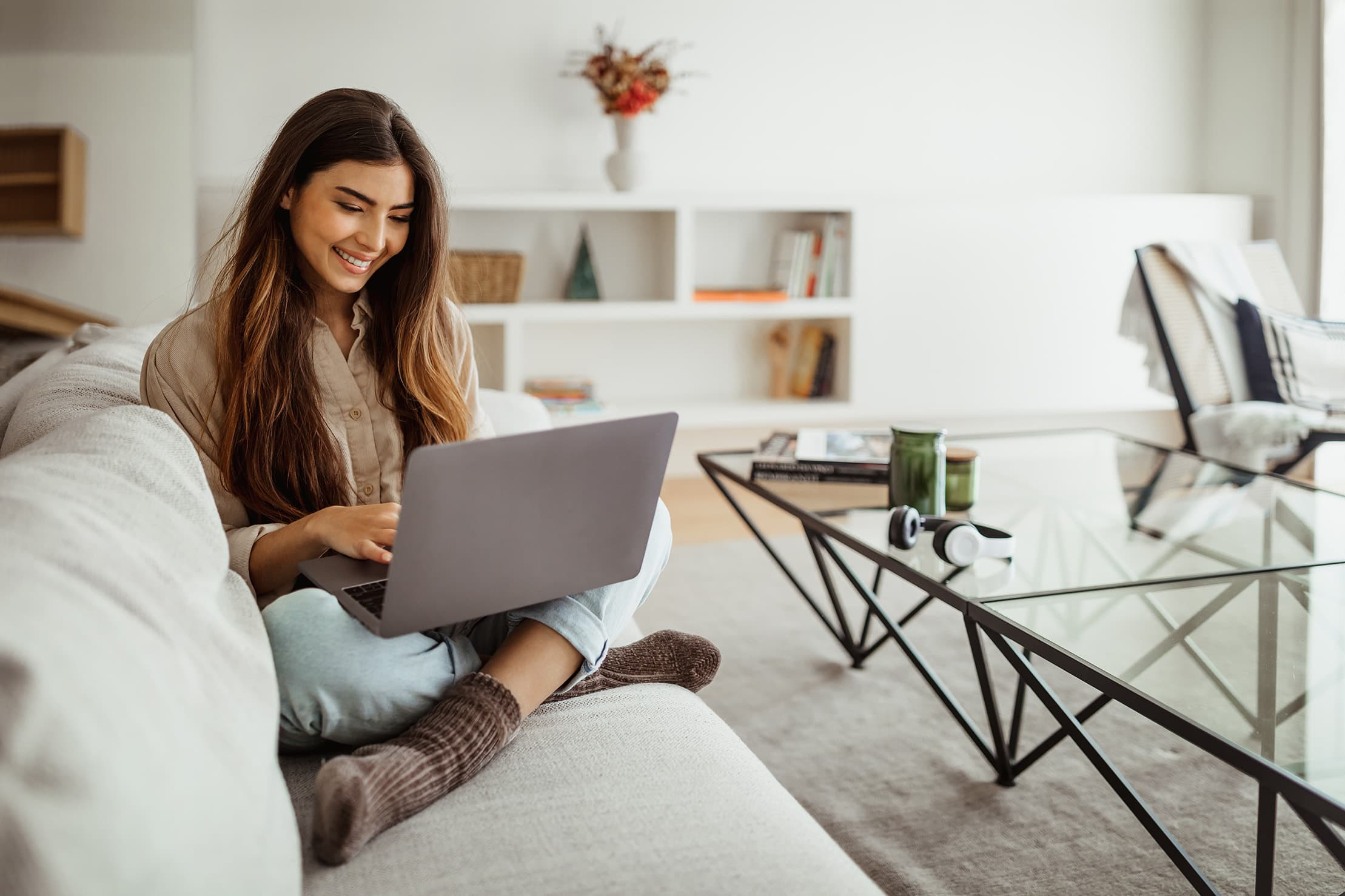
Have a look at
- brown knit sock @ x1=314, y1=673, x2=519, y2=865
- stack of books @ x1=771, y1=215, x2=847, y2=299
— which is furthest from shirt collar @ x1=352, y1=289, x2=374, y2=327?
stack of books @ x1=771, y1=215, x2=847, y2=299

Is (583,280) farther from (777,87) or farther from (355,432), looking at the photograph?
(355,432)

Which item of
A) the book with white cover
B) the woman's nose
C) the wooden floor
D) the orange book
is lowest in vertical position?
the wooden floor

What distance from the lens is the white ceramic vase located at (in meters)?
3.80

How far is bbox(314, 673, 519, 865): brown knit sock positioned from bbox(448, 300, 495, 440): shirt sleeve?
1.84 ft

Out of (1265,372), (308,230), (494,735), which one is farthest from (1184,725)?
(1265,372)

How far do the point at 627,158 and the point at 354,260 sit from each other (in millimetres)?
2499

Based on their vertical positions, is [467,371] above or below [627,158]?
below

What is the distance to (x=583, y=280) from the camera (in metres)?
3.92

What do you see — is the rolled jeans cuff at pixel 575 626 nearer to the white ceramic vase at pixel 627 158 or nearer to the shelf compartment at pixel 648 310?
the shelf compartment at pixel 648 310

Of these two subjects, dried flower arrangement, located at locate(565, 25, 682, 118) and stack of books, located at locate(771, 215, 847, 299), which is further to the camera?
stack of books, located at locate(771, 215, 847, 299)

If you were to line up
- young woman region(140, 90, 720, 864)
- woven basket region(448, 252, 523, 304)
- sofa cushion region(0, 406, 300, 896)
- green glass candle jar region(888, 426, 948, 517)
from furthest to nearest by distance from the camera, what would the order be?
woven basket region(448, 252, 523, 304) < green glass candle jar region(888, 426, 948, 517) < young woman region(140, 90, 720, 864) < sofa cushion region(0, 406, 300, 896)

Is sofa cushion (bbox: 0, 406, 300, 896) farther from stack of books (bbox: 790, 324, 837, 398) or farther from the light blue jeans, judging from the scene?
stack of books (bbox: 790, 324, 837, 398)

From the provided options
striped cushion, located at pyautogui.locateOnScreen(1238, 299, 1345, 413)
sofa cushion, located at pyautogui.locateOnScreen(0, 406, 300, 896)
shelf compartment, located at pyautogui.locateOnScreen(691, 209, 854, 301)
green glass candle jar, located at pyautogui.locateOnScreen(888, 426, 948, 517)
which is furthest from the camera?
shelf compartment, located at pyautogui.locateOnScreen(691, 209, 854, 301)

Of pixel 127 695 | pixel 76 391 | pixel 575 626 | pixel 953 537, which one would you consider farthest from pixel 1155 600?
pixel 76 391
